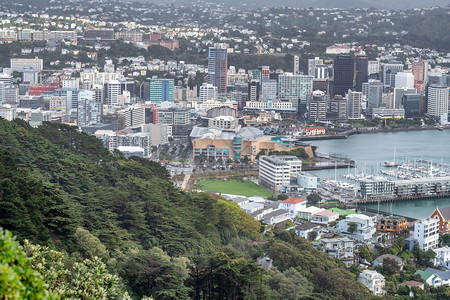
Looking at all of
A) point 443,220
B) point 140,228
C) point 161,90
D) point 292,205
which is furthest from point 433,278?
point 161,90

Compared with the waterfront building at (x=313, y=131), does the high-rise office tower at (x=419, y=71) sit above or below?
above

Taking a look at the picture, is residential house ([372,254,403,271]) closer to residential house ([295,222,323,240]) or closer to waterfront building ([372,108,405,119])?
residential house ([295,222,323,240])

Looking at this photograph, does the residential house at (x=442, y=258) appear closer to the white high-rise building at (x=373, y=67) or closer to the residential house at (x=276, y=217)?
the residential house at (x=276, y=217)

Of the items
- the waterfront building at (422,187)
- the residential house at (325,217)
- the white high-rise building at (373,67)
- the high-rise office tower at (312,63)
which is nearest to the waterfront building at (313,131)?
the waterfront building at (422,187)

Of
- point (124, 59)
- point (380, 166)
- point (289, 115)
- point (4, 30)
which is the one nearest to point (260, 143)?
point (380, 166)

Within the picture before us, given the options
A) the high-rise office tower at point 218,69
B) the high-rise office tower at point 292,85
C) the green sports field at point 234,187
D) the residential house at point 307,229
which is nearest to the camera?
the residential house at point 307,229

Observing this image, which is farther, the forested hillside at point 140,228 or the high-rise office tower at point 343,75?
the high-rise office tower at point 343,75

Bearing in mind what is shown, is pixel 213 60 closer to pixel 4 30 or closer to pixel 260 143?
pixel 4 30
